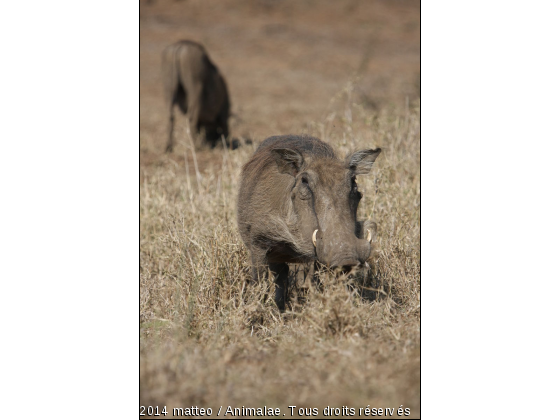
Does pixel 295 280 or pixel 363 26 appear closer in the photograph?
pixel 295 280

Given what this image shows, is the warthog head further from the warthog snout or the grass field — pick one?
the grass field

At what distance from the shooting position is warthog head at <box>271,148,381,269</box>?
3.53m

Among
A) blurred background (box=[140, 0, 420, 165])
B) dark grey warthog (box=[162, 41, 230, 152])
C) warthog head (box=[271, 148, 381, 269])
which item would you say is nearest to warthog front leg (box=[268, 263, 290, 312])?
warthog head (box=[271, 148, 381, 269])

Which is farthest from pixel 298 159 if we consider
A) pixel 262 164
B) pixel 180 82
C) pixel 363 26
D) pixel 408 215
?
pixel 363 26

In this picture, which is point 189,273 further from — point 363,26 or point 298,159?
→ point 363,26

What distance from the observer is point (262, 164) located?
430 cm

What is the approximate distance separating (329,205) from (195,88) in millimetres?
6907

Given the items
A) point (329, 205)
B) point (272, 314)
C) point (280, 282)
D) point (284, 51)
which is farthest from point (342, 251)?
point (284, 51)

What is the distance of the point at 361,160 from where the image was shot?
4.03m

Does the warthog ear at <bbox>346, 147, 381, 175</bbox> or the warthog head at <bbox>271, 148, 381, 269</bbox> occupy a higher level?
the warthog ear at <bbox>346, 147, 381, 175</bbox>

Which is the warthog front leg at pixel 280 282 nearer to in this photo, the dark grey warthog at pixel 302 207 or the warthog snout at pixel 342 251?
the dark grey warthog at pixel 302 207

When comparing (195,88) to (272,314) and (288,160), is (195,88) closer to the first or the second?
(288,160)

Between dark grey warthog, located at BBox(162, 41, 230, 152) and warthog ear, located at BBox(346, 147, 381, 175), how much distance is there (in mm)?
6125

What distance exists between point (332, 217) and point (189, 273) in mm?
1432
